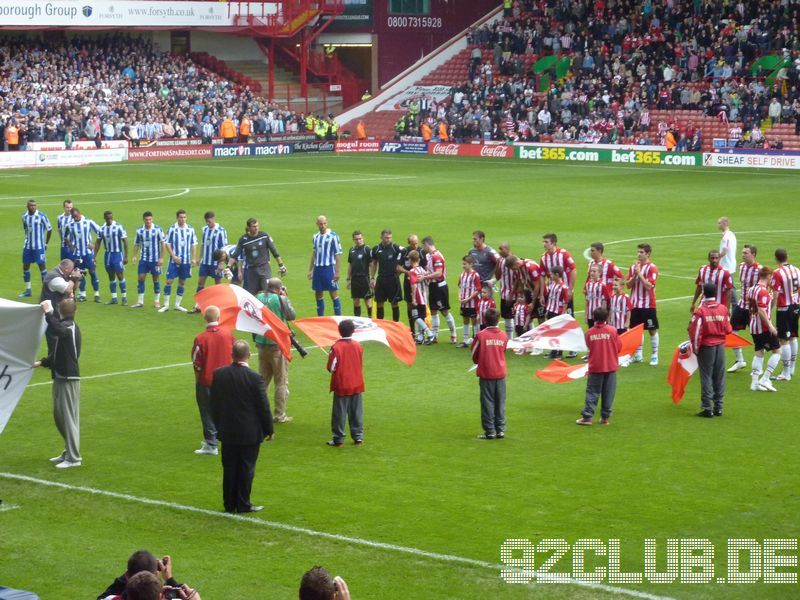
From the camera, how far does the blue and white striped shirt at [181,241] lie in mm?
25711

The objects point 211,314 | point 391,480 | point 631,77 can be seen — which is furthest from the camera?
point 631,77

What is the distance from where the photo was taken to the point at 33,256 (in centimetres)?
2759

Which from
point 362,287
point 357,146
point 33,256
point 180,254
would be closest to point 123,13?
point 357,146

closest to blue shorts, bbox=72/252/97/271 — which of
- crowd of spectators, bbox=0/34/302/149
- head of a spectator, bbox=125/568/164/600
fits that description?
head of a spectator, bbox=125/568/164/600

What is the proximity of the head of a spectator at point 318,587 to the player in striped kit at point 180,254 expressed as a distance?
744 inches

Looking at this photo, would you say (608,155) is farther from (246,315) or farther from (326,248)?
(246,315)

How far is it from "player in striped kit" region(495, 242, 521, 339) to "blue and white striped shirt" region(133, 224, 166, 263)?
25.3ft

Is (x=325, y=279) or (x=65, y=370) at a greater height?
(x=65, y=370)

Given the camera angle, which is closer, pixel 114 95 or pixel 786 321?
pixel 786 321

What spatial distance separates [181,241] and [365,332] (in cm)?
996

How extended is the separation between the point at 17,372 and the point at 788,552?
7496 mm

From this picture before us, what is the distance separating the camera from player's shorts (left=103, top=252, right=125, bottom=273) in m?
26.1

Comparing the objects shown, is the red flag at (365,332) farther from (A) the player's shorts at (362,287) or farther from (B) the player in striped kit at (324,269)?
(B) the player in striped kit at (324,269)

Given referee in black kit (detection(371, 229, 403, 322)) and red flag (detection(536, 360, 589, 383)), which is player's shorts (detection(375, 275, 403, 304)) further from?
red flag (detection(536, 360, 589, 383))
